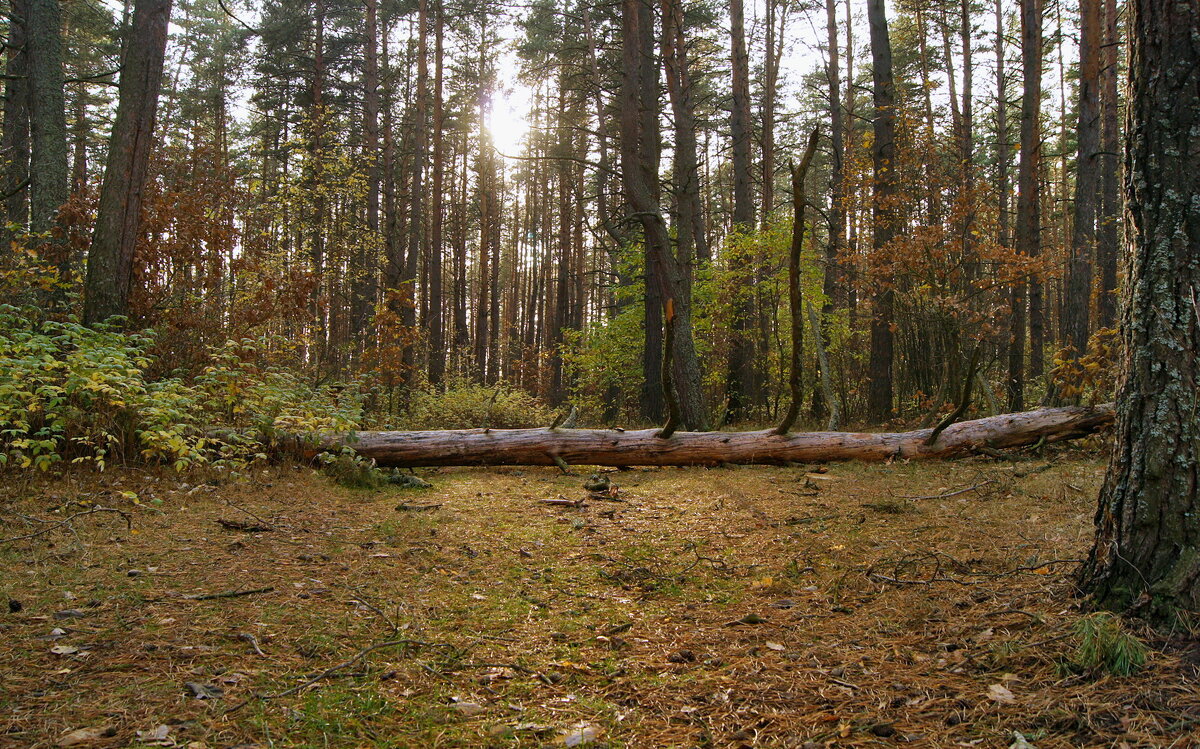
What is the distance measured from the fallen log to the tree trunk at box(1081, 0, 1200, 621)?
5.12 m

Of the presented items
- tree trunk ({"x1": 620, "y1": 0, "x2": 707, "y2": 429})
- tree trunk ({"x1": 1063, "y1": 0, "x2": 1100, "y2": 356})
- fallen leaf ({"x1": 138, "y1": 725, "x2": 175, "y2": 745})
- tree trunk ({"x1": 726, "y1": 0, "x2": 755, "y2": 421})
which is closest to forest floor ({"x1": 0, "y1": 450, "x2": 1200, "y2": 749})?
fallen leaf ({"x1": 138, "y1": 725, "x2": 175, "y2": 745})

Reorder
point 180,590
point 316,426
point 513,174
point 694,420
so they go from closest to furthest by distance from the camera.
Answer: point 180,590, point 316,426, point 694,420, point 513,174

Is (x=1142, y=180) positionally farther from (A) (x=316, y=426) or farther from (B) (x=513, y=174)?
(B) (x=513, y=174)

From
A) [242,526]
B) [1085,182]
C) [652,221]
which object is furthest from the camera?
[1085,182]

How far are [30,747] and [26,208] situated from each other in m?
17.4

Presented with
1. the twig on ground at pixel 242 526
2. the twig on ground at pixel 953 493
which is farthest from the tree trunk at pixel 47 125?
the twig on ground at pixel 953 493

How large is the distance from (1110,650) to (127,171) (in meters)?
8.91

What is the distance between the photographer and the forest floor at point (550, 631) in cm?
197

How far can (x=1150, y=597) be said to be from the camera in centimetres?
230

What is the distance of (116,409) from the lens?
5195 mm

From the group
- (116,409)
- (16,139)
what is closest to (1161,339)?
(116,409)

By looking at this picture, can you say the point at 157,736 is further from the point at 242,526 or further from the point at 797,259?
the point at 797,259

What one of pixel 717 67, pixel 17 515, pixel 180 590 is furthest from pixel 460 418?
pixel 717 67

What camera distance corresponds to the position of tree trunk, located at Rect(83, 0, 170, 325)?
680cm
